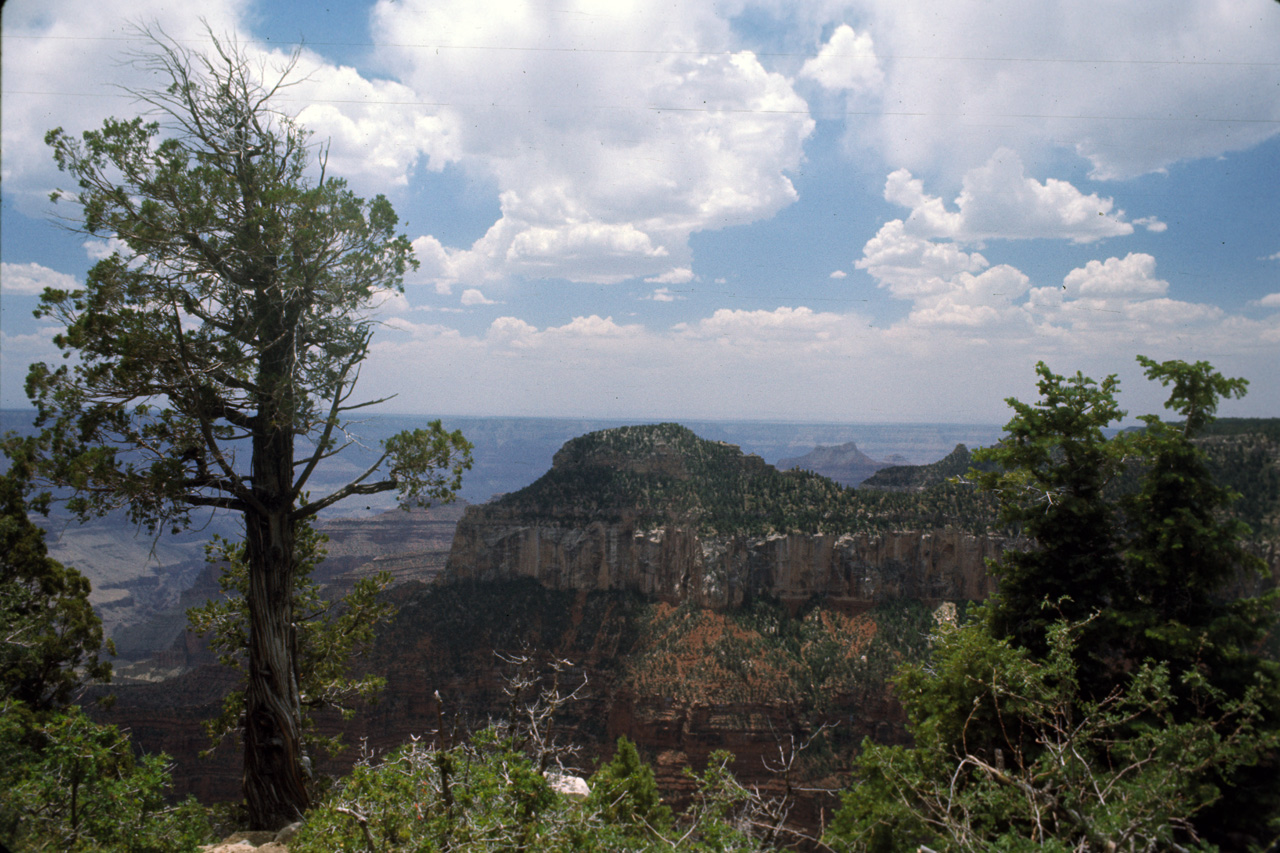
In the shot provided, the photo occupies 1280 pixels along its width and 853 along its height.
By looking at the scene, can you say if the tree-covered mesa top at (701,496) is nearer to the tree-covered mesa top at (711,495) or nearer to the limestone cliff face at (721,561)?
the tree-covered mesa top at (711,495)

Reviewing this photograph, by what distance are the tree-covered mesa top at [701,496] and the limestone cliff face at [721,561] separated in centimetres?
Answer: 82

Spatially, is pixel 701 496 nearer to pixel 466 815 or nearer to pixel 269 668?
pixel 269 668

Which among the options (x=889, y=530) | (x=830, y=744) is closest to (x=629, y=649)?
(x=830, y=744)

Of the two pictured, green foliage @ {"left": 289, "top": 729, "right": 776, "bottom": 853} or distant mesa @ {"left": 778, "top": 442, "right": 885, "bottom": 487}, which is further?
distant mesa @ {"left": 778, "top": 442, "right": 885, "bottom": 487}

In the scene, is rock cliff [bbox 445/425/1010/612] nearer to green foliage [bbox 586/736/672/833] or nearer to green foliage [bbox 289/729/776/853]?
green foliage [bbox 586/736/672/833]

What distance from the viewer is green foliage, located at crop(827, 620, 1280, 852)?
6.45m

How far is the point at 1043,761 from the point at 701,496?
1619 inches

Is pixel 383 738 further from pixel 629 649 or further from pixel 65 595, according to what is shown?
pixel 65 595

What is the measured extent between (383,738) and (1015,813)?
146 ft

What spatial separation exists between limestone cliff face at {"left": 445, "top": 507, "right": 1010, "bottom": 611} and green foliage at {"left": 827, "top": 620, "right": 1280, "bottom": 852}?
91.6 feet

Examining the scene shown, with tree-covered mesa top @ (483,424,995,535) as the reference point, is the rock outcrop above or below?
below

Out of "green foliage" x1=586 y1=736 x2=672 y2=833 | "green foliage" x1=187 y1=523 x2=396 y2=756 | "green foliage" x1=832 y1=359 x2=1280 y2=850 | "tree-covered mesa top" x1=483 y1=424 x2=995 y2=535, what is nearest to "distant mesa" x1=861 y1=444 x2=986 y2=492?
"tree-covered mesa top" x1=483 y1=424 x2=995 y2=535

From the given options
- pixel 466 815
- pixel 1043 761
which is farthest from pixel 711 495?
pixel 466 815

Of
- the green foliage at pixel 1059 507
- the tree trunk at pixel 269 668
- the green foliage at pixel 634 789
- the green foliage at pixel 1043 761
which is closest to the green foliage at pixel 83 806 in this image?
the tree trunk at pixel 269 668
